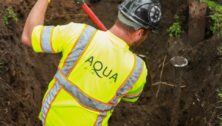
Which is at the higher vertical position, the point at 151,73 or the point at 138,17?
the point at 138,17

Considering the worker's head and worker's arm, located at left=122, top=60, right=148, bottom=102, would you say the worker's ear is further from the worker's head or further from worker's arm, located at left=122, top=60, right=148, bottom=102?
worker's arm, located at left=122, top=60, right=148, bottom=102

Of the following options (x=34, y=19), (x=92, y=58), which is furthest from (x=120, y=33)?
(x=34, y=19)

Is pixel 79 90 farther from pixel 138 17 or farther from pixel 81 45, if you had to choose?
pixel 138 17

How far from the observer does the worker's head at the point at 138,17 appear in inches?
129

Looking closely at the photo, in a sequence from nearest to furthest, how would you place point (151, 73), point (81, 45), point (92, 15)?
point (81, 45) < point (92, 15) < point (151, 73)

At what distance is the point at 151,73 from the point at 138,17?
3.05 m

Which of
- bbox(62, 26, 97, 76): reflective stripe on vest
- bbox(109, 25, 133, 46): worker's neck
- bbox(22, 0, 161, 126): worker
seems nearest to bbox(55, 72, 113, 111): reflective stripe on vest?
bbox(22, 0, 161, 126): worker

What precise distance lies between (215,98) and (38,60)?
2450 millimetres

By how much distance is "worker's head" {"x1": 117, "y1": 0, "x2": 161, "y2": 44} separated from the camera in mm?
3273

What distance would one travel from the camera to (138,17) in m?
3.32

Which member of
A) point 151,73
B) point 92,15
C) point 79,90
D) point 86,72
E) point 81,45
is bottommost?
point 151,73

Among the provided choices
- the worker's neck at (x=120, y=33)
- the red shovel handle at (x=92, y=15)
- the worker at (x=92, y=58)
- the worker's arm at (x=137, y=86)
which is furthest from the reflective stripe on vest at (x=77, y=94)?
the red shovel handle at (x=92, y=15)

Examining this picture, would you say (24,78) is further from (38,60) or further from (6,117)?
(38,60)

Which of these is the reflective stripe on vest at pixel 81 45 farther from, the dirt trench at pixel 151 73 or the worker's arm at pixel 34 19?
the dirt trench at pixel 151 73
